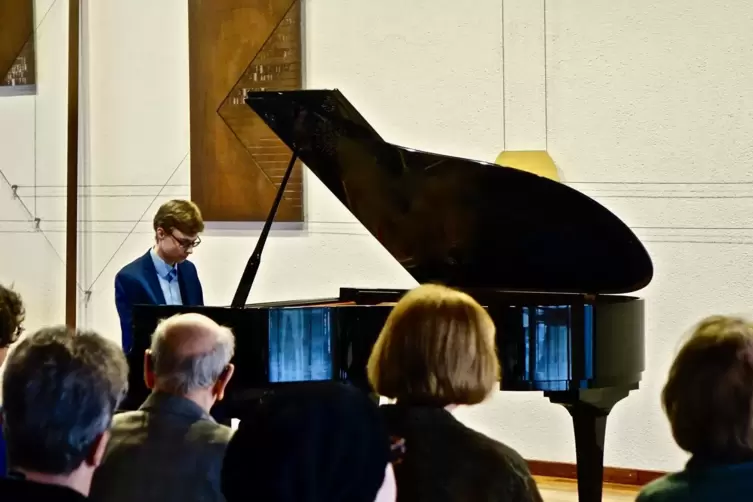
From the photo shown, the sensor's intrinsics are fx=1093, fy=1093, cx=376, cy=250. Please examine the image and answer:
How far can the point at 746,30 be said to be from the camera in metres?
5.57

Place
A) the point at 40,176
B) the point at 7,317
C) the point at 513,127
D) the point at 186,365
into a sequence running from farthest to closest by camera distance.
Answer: the point at 40,176, the point at 513,127, the point at 7,317, the point at 186,365

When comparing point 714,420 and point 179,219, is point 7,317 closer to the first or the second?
point 714,420

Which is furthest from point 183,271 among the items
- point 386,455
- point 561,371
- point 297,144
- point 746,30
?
point 386,455

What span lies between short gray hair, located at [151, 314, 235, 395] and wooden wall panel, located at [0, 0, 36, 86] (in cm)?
564

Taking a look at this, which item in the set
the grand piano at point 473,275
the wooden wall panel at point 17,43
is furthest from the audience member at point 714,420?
the wooden wall panel at point 17,43

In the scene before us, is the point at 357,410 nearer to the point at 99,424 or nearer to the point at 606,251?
the point at 99,424

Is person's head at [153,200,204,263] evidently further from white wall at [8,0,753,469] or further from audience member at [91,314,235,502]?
audience member at [91,314,235,502]

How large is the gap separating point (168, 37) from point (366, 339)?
3.89 metres

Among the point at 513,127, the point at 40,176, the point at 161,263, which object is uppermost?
the point at 513,127

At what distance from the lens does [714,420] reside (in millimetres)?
1859

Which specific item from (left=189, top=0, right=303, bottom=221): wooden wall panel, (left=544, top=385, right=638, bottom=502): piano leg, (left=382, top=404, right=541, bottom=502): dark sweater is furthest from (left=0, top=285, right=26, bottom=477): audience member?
(left=189, top=0, right=303, bottom=221): wooden wall panel

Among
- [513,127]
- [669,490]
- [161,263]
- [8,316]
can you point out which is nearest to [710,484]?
[669,490]

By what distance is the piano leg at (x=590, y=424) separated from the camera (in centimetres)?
407

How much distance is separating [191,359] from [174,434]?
23cm
